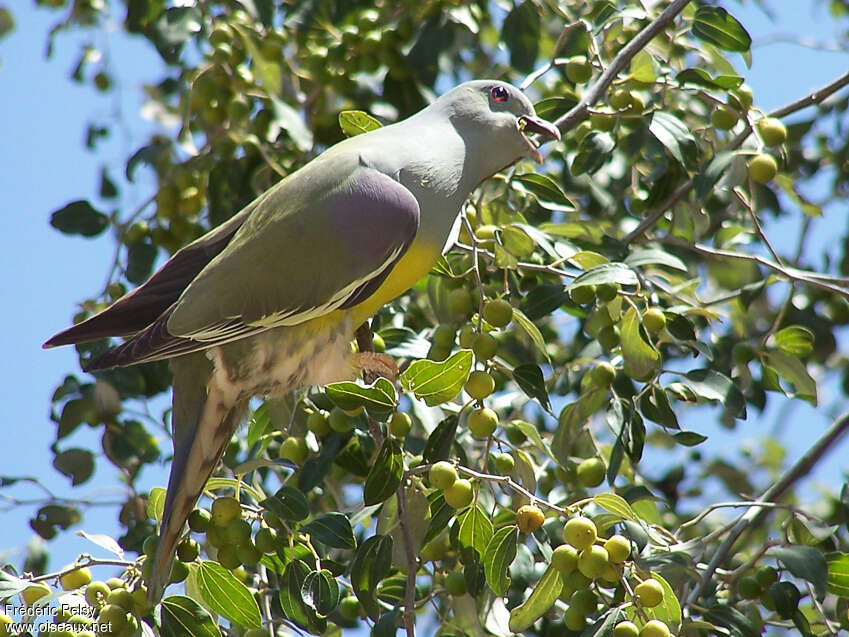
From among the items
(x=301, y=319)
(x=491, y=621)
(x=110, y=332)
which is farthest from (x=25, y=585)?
(x=491, y=621)

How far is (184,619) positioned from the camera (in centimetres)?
181

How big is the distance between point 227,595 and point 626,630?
2.25 feet

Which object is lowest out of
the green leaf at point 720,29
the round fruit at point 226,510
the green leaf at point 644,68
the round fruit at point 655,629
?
the round fruit at point 226,510

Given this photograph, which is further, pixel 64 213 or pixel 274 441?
pixel 64 213

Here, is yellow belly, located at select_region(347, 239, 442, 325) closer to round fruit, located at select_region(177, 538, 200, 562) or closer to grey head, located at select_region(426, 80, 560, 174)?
grey head, located at select_region(426, 80, 560, 174)

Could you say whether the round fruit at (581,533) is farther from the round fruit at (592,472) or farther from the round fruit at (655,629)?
the round fruit at (592,472)

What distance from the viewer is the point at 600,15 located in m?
2.23

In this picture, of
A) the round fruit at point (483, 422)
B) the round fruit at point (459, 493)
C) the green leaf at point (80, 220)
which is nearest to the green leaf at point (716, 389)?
the round fruit at point (483, 422)

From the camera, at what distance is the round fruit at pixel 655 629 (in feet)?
5.28

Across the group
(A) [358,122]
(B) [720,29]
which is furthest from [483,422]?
(B) [720,29]

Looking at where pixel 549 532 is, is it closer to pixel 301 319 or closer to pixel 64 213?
pixel 301 319

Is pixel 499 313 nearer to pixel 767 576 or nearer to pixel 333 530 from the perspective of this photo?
pixel 333 530

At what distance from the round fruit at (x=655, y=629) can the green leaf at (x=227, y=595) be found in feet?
2.18

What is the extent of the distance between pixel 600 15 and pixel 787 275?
0.68 metres
